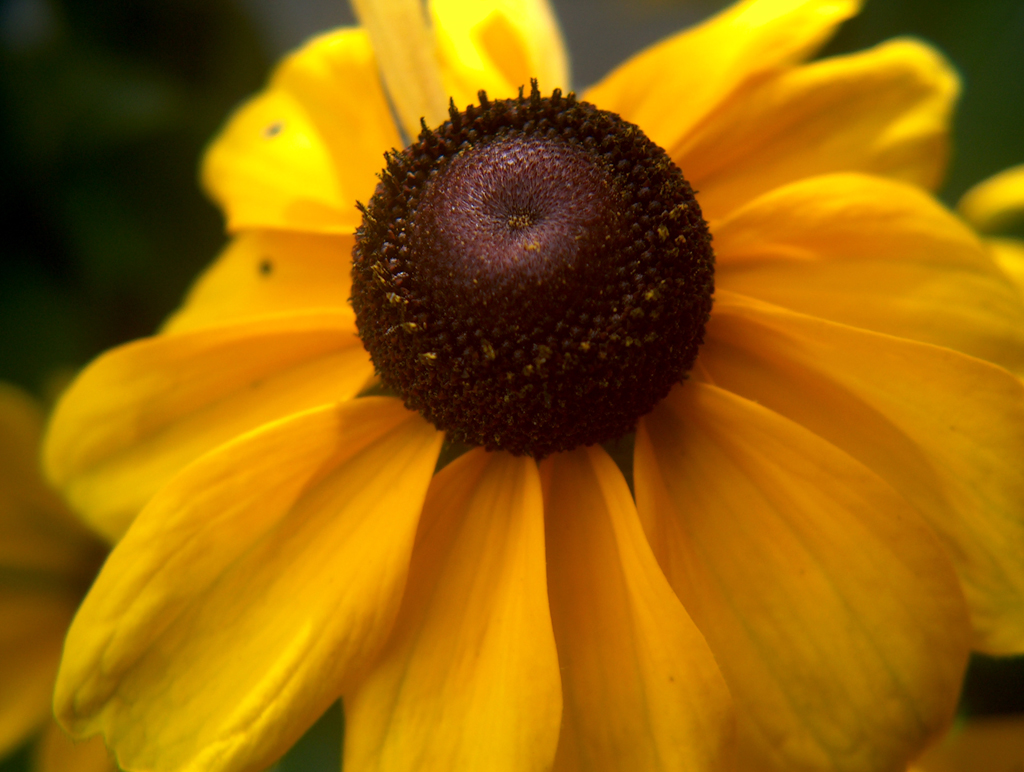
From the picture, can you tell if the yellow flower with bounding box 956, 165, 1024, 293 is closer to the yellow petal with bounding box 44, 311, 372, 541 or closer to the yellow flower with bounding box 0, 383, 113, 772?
the yellow petal with bounding box 44, 311, 372, 541

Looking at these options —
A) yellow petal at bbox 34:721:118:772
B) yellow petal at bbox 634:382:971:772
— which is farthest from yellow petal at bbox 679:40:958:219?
yellow petal at bbox 34:721:118:772

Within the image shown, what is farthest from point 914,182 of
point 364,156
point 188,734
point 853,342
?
point 188,734

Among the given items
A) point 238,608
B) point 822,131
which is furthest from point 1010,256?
point 238,608

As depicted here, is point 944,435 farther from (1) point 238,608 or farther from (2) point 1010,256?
(1) point 238,608

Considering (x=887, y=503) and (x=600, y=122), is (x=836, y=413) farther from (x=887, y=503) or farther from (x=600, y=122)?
(x=600, y=122)

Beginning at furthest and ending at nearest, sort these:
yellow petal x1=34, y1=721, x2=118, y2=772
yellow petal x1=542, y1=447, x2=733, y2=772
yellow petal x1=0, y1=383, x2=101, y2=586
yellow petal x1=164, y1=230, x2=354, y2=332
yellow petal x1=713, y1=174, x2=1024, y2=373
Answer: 1. yellow petal x1=0, y1=383, x2=101, y2=586
2. yellow petal x1=34, y1=721, x2=118, y2=772
3. yellow petal x1=164, y1=230, x2=354, y2=332
4. yellow petal x1=713, y1=174, x2=1024, y2=373
5. yellow petal x1=542, y1=447, x2=733, y2=772

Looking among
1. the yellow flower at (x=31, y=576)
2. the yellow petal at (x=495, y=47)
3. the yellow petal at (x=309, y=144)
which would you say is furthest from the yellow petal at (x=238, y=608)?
the yellow flower at (x=31, y=576)
